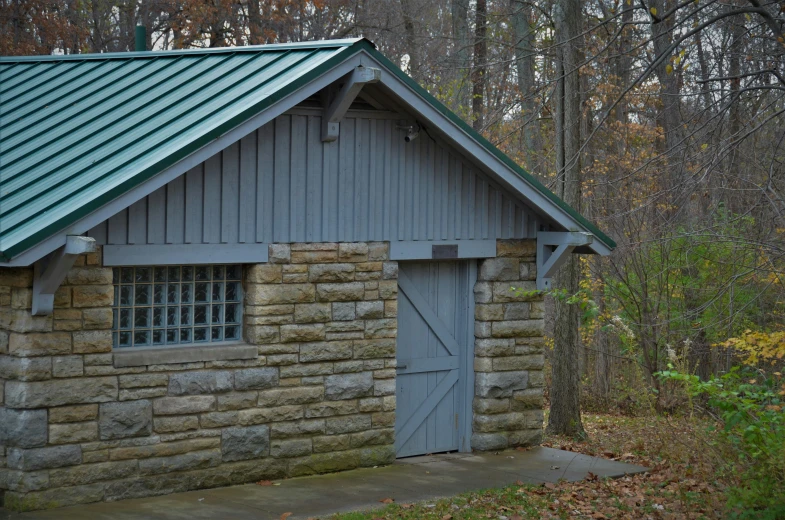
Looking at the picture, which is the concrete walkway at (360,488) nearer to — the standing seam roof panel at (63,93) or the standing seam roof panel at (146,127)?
the standing seam roof panel at (146,127)

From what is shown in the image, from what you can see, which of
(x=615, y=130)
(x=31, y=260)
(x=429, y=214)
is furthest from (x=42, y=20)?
(x=31, y=260)

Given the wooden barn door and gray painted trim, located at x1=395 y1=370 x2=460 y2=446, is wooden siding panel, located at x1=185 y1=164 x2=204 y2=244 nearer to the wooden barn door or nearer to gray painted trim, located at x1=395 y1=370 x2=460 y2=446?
the wooden barn door

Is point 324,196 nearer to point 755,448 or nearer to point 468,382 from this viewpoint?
point 468,382

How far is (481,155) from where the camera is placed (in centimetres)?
1027

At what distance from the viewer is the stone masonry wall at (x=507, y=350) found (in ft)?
36.3

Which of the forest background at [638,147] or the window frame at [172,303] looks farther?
the forest background at [638,147]

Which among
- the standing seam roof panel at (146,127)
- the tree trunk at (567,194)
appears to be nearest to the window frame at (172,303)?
the standing seam roof panel at (146,127)

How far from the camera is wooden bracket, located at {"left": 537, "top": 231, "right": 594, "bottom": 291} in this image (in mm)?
10859

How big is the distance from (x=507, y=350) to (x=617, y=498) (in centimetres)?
231

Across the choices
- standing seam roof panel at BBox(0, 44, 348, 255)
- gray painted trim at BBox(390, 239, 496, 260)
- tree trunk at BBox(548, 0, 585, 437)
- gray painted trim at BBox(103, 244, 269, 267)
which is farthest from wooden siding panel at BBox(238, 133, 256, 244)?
tree trunk at BBox(548, 0, 585, 437)

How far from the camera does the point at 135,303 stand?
895 centimetres

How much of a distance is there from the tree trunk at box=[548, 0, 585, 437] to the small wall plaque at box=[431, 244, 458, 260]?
8.65ft

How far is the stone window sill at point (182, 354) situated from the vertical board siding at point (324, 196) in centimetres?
98

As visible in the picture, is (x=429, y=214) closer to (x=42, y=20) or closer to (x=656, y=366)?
(x=656, y=366)
